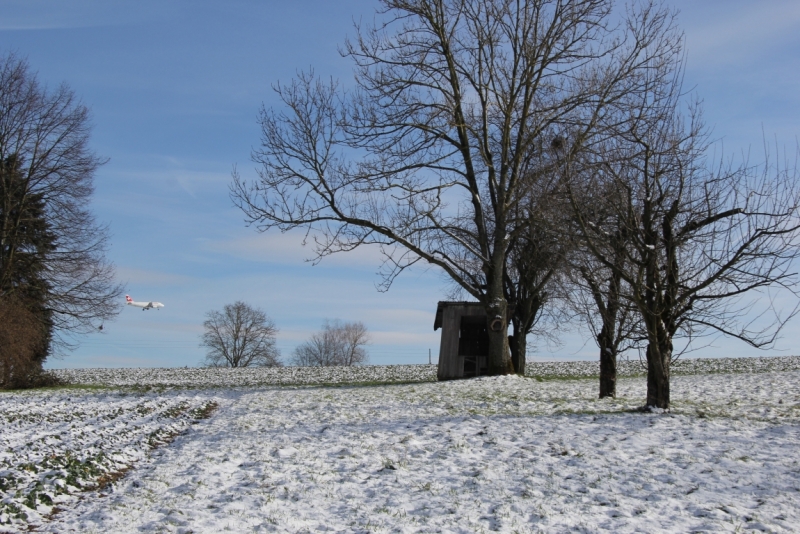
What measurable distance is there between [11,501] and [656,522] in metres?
7.32

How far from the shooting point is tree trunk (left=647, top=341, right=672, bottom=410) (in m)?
12.8

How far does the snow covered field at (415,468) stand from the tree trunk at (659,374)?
607mm

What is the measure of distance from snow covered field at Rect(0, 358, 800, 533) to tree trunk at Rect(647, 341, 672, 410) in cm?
61

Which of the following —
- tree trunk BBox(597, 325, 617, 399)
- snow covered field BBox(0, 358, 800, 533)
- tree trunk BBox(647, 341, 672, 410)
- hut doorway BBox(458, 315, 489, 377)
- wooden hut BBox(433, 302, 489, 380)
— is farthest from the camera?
hut doorway BBox(458, 315, 489, 377)

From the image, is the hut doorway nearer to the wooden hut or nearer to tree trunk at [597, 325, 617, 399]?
the wooden hut

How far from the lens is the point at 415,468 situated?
364 inches

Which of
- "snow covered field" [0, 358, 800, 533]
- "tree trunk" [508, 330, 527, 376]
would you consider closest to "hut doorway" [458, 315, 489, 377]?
"tree trunk" [508, 330, 527, 376]

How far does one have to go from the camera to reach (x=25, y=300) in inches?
1109

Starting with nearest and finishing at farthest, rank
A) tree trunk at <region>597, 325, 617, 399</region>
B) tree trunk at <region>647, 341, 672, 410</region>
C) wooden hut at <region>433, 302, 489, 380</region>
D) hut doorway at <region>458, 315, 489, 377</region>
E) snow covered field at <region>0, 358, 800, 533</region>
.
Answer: snow covered field at <region>0, 358, 800, 533</region> < tree trunk at <region>647, 341, 672, 410</region> < tree trunk at <region>597, 325, 617, 399</region> < wooden hut at <region>433, 302, 489, 380</region> < hut doorway at <region>458, 315, 489, 377</region>

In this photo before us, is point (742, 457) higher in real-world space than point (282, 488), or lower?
higher

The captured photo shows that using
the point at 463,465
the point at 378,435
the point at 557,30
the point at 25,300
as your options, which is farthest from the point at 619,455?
the point at 25,300

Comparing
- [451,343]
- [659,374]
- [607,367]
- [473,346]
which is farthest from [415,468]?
[473,346]

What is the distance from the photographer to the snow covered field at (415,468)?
287 inches

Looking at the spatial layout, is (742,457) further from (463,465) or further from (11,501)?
(11,501)
